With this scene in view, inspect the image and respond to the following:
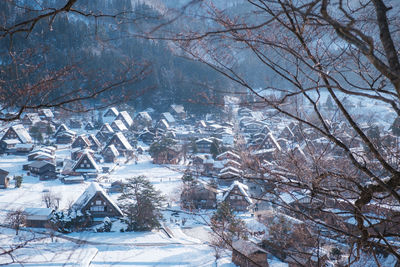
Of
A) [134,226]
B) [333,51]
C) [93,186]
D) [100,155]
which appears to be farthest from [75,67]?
[100,155]

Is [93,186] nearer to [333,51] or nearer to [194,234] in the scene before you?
[194,234]

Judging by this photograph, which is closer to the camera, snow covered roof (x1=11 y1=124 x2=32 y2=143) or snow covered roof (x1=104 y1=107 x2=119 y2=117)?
snow covered roof (x1=11 y1=124 x2=32 y2=143)

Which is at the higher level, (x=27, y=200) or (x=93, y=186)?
(x=93, y=186)

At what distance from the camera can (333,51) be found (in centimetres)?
153

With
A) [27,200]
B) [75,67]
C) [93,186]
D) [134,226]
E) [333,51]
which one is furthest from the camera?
[27,200]

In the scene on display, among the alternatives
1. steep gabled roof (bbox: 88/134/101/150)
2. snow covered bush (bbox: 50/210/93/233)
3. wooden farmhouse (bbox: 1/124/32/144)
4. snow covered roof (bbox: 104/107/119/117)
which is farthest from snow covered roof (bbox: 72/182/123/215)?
snow covered roof (bbox: 104/107/119/117)

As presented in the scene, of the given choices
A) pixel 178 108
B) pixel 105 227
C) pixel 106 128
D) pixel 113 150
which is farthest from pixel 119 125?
pixel 105 227

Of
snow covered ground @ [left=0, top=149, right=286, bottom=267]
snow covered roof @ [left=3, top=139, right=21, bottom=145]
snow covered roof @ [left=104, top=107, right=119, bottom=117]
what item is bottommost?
snow covered ground @ [left=0, top=149, right=286, bottom=267]

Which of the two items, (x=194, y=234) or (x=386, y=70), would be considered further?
(x=194, y=234)

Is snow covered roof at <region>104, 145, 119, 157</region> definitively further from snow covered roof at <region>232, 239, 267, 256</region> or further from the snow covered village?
snow covered roof at <region>232, 239, 267, 256</region>

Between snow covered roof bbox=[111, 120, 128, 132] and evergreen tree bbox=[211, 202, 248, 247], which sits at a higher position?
snow covered roof bbox=[111, 120, 128, 132]

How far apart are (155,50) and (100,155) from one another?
12.7m

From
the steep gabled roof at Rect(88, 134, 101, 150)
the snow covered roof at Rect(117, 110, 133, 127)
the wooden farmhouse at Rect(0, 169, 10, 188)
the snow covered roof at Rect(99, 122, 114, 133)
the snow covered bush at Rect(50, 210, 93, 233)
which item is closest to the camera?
the snow covered bush at Rect(50, 210, 93, 233)

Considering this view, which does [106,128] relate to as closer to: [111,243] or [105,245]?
[111,243]
